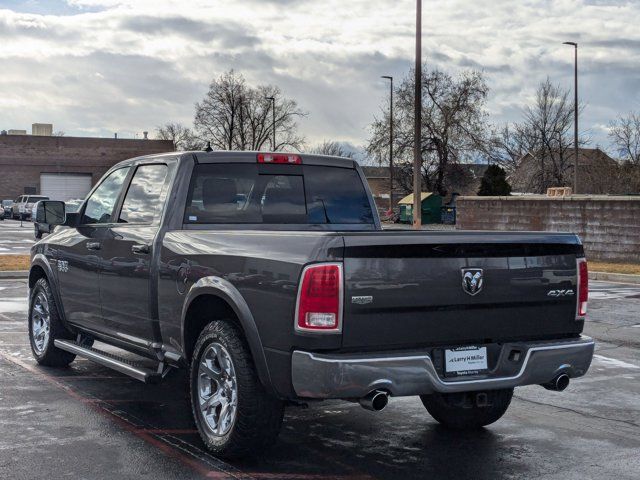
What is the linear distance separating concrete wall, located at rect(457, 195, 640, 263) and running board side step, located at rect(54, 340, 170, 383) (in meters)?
20.8

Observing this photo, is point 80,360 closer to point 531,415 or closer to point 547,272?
point 531,415

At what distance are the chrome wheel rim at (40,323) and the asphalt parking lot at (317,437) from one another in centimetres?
27

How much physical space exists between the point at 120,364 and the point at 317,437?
5.37 feet

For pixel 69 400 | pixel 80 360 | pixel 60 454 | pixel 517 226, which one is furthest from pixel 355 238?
pixel 517 226

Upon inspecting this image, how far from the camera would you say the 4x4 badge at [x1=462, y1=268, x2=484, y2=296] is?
526cm

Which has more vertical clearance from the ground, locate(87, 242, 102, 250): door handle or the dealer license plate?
locate(87, 242, 102, 250): door handle

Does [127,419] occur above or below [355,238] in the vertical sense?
below

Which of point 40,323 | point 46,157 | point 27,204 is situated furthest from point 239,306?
point 46,157

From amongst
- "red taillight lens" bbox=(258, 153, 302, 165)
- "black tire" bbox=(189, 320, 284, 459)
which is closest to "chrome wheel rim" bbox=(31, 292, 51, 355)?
"red taillight lens" bbox=(258, 153, 302, 165)

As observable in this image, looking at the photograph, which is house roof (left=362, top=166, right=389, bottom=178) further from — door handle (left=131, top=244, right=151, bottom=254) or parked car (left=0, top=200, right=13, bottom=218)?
door handle (left=131, top=244, right=151, bottom=254)

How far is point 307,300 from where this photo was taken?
16.1 feet

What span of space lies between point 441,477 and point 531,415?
6.50 ft

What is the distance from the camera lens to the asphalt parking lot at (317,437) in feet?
17.9

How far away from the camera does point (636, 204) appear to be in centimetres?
2555
